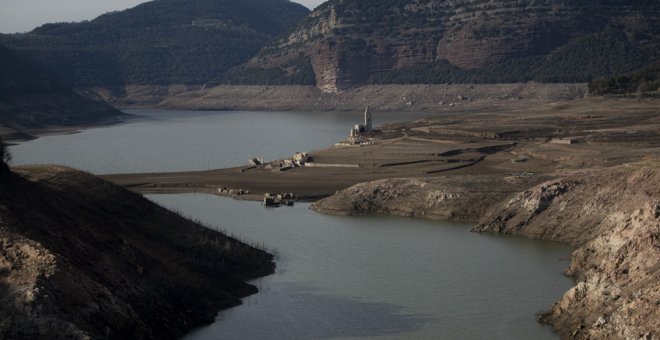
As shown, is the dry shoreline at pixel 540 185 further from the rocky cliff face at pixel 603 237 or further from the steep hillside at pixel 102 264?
the steep hillside at pixel 102 264

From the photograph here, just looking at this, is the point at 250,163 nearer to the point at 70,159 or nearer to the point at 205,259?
the point at 70,159

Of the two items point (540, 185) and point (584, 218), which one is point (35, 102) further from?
point (584, 218)

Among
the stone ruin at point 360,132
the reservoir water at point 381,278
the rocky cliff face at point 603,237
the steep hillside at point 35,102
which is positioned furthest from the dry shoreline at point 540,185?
the steep hillside at point 35,102

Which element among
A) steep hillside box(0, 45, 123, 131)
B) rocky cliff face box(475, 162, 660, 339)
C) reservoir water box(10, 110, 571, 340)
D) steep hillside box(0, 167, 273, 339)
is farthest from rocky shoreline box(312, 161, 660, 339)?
steep hillside box(0, 45, 123, 131)

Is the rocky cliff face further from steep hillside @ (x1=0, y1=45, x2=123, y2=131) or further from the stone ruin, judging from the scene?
steep hillside @ (x1=0, y1=45, x2=123, y2=131)

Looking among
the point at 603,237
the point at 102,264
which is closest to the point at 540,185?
the point at 603,237

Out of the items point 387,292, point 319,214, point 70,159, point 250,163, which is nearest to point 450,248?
point 387,292
